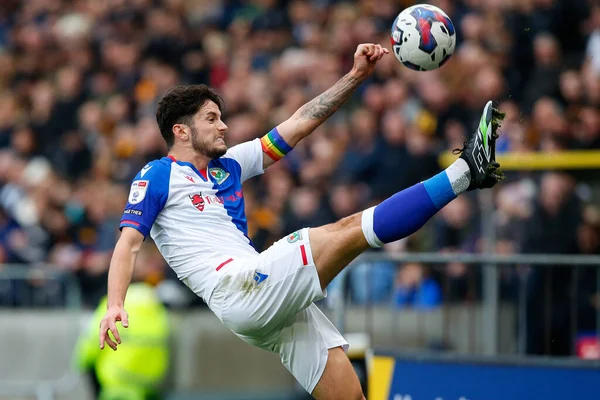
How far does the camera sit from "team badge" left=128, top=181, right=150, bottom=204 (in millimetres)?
6863

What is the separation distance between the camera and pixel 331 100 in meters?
7.66

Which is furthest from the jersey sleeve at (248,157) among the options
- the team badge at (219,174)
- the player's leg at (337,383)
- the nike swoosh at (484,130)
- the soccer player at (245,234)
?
the nike swoosh at (484,130)

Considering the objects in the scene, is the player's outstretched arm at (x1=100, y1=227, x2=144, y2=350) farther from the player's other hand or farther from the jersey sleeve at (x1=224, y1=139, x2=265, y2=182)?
the jersey sleeve at (x1=224, y1=139, x2=265, y2=182)

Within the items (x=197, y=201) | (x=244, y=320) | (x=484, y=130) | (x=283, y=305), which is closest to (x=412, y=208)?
(x=484, y=130)

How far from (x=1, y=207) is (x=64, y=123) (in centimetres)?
167

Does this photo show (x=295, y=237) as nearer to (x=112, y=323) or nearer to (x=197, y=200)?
(x=197, y=200)

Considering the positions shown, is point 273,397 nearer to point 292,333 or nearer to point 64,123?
point 292,333

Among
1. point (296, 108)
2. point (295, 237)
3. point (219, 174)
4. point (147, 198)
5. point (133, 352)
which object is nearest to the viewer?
point (295, 237)

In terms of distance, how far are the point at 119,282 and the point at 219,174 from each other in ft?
3.62

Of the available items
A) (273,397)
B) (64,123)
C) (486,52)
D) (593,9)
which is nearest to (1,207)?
(64,123)

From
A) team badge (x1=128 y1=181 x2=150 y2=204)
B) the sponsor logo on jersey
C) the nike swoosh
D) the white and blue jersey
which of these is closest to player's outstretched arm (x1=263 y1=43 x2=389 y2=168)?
the white and blue jersey

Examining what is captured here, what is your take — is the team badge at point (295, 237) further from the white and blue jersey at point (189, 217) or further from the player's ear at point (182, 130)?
the player's ear at point (182, 130)

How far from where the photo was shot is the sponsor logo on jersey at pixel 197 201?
23.1 feet

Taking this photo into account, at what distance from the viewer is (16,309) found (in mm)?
13547
